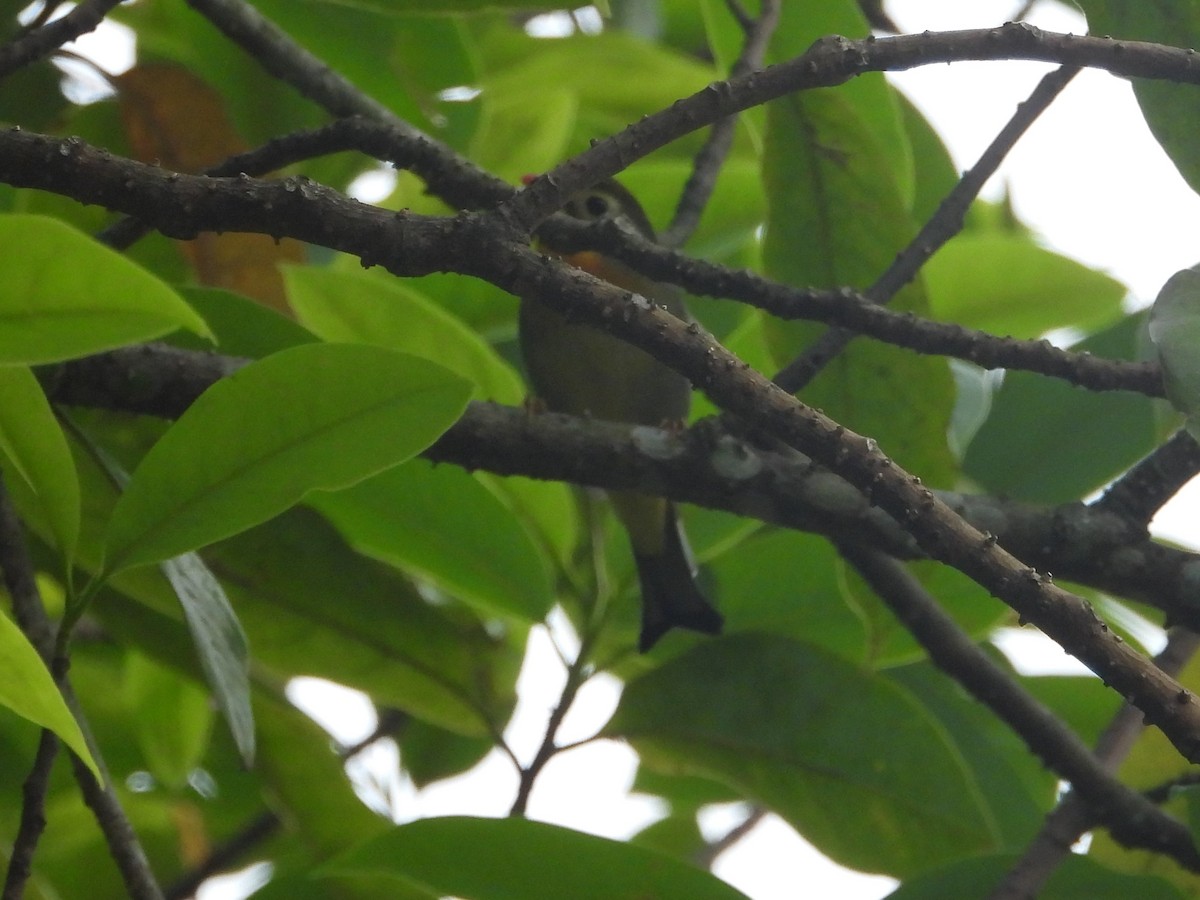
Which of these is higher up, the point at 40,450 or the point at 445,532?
the point at 445,532

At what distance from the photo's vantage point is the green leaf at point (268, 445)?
51.3 inches

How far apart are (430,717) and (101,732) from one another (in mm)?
794

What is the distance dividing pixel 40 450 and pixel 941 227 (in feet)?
3.52

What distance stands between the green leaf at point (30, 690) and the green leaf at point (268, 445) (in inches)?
10.1

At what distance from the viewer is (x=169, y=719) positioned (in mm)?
2260

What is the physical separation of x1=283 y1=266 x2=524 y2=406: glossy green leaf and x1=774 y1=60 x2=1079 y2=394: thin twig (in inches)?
22.8

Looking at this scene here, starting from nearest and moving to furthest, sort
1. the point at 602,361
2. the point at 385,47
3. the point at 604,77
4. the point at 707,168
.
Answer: the point at 707,168
the point at 385,47
the point at 604,77
the point at 602,361

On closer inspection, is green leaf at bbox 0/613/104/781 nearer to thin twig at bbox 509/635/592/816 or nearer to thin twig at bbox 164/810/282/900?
thin twig at bbox 509/635/592/816

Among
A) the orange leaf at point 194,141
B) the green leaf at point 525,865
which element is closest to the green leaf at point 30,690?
the green leaf at point 525,865

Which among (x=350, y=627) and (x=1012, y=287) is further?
(x=1012, y=287)

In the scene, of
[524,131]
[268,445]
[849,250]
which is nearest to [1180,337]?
[849,250]

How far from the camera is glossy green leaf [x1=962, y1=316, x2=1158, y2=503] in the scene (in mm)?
2240

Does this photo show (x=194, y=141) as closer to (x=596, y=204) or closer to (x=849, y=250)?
(x=596, y=204)

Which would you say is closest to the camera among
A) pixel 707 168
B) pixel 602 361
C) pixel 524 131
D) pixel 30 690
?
pixel 30 690
